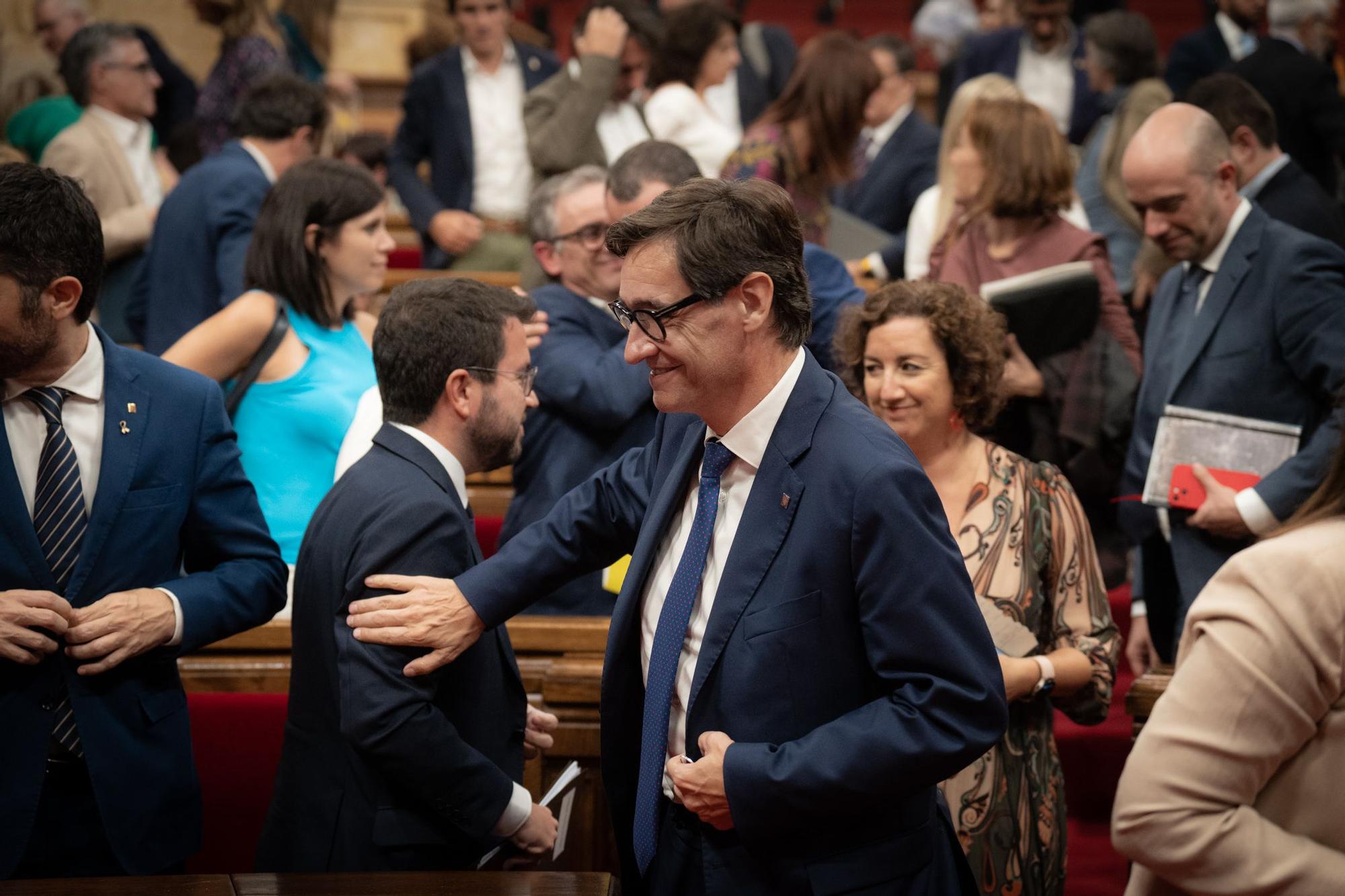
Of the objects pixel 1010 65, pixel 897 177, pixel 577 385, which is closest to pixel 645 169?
pixel 577 385

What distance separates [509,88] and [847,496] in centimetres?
443

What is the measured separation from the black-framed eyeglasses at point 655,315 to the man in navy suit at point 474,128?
3852mm

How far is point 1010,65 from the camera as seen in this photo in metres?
7.01

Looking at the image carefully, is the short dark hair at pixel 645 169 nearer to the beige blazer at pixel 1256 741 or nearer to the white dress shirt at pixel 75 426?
the white dress shirt at pixel 75 426

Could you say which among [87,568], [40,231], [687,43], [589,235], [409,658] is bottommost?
[409,658]

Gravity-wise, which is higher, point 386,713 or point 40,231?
point 40,231

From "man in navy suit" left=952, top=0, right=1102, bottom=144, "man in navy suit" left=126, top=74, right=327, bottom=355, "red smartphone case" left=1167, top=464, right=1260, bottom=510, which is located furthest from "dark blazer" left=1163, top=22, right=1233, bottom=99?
"man in navy suit" left=126, top=74, right=327, bottom=355

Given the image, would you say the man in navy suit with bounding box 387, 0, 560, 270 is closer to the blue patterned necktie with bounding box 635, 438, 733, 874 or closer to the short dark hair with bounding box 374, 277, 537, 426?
the short dark hair with bounding box 374, 277, 537, 426

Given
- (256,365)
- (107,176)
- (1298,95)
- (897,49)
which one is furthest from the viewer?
(897,49)

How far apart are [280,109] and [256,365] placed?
155 centimetres

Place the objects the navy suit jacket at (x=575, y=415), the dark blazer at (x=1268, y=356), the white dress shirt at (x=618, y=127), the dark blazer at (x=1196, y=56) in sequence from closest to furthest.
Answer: the dark blazer at (x=1268, y=356) < the navy suit jacket at (x=575, y=415) < the white dress shirt at (x=618, y=127) < the dark blazer at (x=1196, y=56)

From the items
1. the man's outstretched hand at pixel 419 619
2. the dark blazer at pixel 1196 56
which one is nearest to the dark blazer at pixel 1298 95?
the dark blazer at pixel 1196 56

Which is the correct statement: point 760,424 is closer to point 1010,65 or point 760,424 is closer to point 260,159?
point 260,159

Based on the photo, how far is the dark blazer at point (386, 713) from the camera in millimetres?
2133
